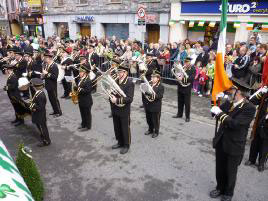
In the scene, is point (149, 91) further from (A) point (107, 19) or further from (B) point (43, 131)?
(A) point (107, 19)

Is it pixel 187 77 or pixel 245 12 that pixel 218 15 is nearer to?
pixel 245 12

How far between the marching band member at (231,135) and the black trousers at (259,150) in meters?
1.30

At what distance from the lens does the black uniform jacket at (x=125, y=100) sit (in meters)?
5.36

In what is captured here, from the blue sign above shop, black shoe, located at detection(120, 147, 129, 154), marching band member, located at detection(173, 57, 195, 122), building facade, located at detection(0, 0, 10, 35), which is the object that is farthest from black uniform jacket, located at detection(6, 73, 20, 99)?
building facade, located at detection(0, 0, 10, 35)

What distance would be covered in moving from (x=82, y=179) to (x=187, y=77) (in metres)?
4.22

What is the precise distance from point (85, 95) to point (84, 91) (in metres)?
0.19

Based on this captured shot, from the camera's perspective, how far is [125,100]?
17.6 feet

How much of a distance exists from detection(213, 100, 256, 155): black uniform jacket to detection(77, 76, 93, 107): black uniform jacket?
3.80 metres

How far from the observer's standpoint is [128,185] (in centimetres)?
466

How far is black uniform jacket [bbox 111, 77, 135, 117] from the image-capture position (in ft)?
17.6

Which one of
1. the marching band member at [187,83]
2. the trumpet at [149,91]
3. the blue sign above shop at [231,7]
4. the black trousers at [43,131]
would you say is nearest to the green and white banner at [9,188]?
the black trousers at [43,131]

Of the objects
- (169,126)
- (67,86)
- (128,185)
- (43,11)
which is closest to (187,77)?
(169,126)

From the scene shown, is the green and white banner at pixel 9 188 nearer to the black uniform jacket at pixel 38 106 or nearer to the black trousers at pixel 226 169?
the black trousers at pixel 226 169

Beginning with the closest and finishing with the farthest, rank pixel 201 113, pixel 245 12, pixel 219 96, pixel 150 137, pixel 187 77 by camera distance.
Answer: pixel 219 96
pixel 150 137
pixel 187 77
pixel 201 113
pixel 245 12
